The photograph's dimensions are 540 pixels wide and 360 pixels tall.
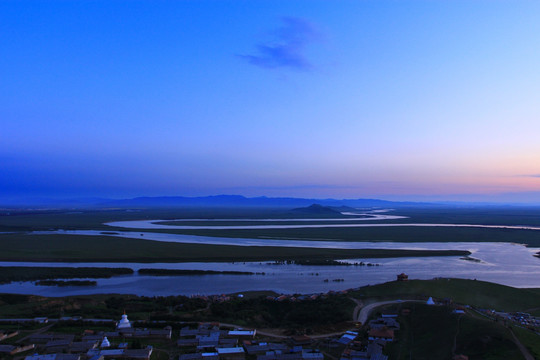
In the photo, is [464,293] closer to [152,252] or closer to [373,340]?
[373,340]

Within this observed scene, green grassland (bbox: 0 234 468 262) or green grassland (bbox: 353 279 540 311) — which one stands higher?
green grassland (bbox: 353 279 540 311)

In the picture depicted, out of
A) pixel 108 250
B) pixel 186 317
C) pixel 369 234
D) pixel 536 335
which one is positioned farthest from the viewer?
pixel 369 234

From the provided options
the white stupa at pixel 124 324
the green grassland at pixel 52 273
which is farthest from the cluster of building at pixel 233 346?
the green grassland at pixel 52 273

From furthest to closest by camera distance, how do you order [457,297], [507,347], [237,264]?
[237,264], [457,297], [507,347]

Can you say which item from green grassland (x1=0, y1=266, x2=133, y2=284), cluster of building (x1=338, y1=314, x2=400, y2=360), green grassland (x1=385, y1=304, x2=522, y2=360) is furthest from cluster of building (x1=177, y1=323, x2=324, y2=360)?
green grassland (x1=0, y1=266, x2=133, y2=284)

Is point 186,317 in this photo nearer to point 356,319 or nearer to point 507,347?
point 356,319

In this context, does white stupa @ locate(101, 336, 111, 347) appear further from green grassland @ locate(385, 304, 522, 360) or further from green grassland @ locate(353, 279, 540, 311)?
green grassland @ locate(353, 279, 540, 311)

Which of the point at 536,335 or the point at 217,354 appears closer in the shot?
the point at 217,354

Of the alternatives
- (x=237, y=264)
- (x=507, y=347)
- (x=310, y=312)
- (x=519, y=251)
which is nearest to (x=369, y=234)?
(x=519, y=251)
